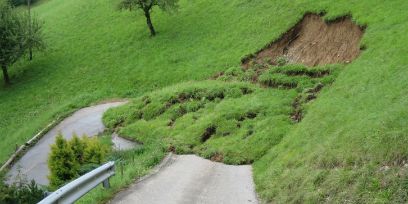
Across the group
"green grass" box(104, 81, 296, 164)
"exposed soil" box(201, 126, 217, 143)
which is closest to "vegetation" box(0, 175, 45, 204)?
"green grass" box(104, 81, 296, 164)

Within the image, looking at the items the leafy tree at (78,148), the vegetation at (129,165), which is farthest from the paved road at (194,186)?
the leafy tree at (78,148)

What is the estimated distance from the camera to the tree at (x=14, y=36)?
41.0 m

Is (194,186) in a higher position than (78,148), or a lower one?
higher

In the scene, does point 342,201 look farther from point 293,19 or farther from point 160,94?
point 293,19

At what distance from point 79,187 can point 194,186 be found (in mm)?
3830

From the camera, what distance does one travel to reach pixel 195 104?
2517 centimetres

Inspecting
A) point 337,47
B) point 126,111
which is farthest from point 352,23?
point 126,111

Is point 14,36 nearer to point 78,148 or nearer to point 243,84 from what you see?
point 243,84

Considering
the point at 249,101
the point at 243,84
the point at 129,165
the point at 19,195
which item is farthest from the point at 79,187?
the point at 243,84

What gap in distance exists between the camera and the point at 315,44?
1147 inches

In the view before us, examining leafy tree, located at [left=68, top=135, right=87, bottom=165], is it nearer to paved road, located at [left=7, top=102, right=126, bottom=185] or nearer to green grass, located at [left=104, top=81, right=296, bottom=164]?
green grass, located at [left=104, top=81, right=296, bottom=164]

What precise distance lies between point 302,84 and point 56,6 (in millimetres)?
49241

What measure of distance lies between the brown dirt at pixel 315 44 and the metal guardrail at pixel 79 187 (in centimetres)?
1636

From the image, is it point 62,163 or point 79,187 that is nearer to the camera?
point 79,187
